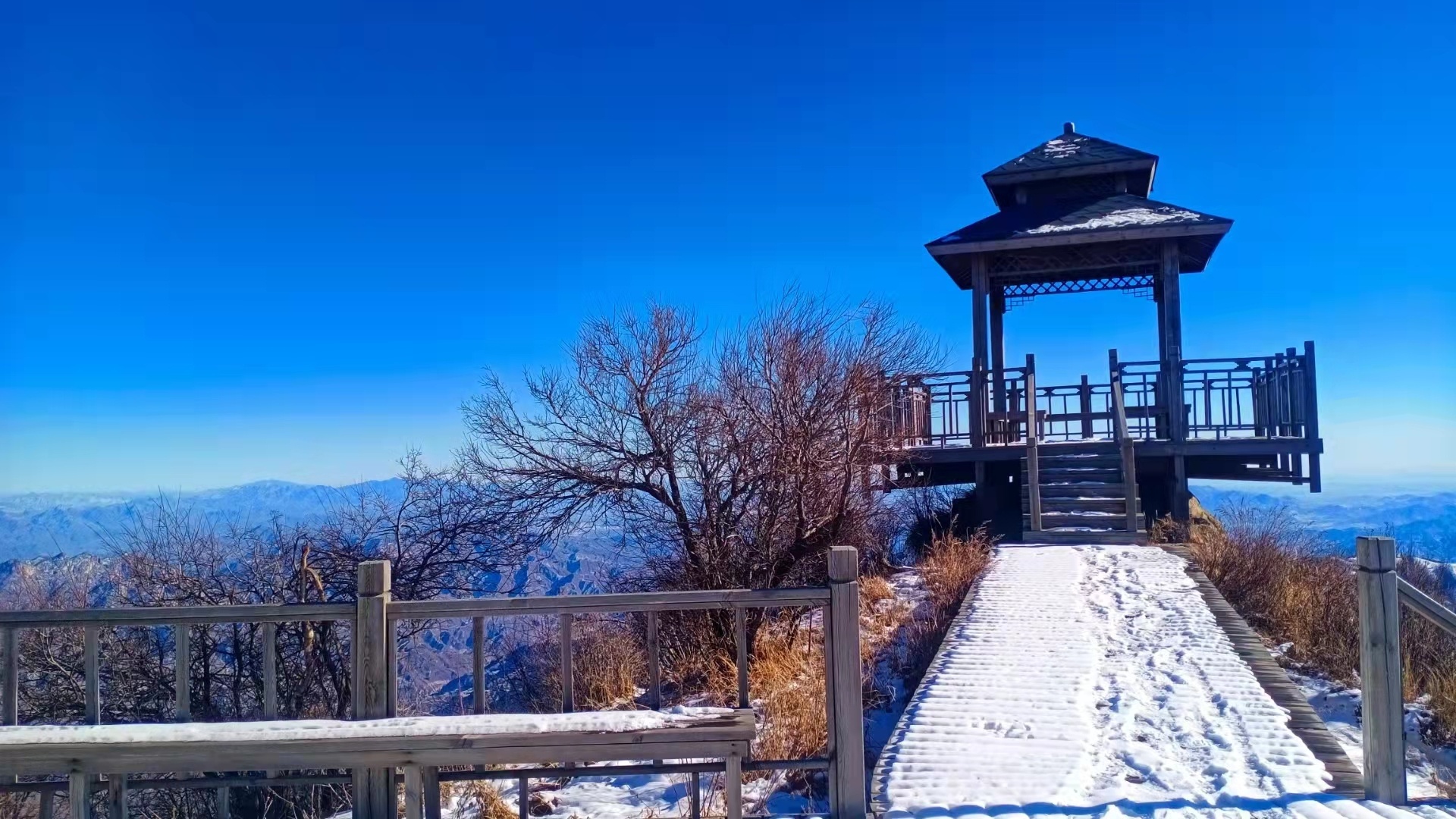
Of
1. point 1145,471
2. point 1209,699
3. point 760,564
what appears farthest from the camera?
point 1145,471

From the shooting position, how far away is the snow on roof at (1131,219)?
43.6 ft

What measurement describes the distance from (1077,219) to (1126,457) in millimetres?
4555

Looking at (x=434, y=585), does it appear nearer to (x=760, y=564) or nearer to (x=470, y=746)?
(x=760, y=564)

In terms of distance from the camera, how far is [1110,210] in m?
14.3

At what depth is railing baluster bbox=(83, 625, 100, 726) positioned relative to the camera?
3.94 metres

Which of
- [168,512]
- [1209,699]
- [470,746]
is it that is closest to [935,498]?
[1209,699]

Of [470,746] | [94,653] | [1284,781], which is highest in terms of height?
[94,653]

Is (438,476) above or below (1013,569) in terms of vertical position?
above

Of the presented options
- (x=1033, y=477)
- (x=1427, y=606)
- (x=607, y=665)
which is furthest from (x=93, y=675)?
(x=1033, y=477)

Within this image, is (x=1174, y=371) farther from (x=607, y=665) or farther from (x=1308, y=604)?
(x=607, y=665)

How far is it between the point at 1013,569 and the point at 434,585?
22.5 ft

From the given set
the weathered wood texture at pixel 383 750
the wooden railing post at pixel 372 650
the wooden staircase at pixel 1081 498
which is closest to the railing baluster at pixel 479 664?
the wooden railing post at pixel 372 650

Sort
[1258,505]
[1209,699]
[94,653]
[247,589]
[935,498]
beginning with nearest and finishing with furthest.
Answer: [94,653]
[1209,699]
[247,589]
[1258,505]
[935,498]

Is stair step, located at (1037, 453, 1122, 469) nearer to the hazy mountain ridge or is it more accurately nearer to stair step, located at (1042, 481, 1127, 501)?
stair step, located at (1042, 481, 1127, 501)
